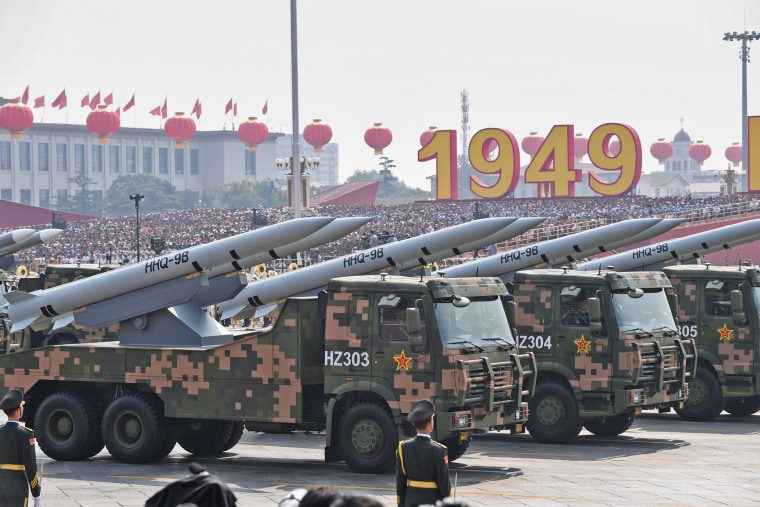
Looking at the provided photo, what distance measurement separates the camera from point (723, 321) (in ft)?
76.7

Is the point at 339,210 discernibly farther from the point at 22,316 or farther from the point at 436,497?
the point at 436,497

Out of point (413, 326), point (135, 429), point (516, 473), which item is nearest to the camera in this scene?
point (413, 326)

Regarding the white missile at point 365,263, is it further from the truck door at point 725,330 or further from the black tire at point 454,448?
the black tire at point 454,448

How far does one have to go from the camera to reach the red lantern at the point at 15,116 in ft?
387

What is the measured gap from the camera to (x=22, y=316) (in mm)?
21391

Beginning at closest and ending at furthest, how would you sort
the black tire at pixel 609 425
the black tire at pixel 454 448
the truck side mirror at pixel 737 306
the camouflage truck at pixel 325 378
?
the camouflage truck at pixel 325 378
the black tire at pixel 454 448
the black tire at pixel 609 425
the truck side mirror at pixel 737 306

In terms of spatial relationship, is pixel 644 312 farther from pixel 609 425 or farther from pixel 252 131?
pixel 252 131

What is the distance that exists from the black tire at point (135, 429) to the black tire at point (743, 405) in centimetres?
1122

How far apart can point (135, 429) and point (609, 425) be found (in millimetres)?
7713

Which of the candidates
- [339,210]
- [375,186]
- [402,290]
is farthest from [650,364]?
[375,186]

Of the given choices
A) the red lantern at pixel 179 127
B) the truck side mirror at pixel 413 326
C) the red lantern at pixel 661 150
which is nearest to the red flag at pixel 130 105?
the red lantern at pixel 179 127

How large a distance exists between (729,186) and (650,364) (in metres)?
72.8

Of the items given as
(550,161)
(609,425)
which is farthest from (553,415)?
(550,161)

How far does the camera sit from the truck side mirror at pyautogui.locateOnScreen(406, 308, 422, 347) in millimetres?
16609
